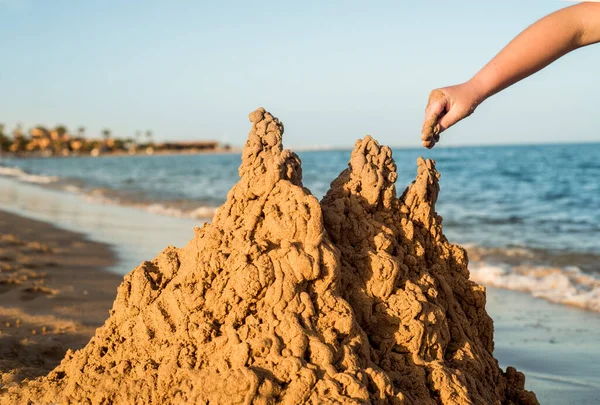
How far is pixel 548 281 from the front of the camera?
26.0 feet

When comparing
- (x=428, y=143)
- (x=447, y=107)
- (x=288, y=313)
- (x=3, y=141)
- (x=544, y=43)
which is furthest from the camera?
(x=3, y=141)

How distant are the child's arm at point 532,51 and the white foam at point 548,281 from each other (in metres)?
5.03

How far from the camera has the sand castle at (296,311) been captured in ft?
7.84

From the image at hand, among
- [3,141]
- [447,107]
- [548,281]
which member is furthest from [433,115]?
[3,141]

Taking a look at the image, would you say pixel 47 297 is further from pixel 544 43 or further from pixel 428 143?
pixel 544 43

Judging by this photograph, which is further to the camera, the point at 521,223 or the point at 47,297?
the point at 521,223

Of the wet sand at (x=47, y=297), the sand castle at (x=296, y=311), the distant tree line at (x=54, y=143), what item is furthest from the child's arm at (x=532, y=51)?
the distant tree line at (x=54, y=143)

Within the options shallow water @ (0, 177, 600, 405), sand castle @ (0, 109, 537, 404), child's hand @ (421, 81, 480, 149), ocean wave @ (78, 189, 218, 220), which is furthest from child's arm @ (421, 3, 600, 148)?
ocean wave @ (78, 189, 218, 220)

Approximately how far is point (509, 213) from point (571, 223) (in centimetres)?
225

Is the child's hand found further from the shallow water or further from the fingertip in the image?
the shallow water

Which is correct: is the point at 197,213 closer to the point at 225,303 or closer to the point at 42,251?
the point at 42,251

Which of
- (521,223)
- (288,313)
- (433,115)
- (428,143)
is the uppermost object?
(433,115)

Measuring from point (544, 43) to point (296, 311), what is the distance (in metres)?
1.38

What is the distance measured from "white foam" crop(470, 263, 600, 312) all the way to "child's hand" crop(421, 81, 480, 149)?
4.92 metres
